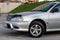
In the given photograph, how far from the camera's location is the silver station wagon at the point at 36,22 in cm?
1040

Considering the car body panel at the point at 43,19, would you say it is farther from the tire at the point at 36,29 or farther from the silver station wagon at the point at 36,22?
the tire at the point at 36,29

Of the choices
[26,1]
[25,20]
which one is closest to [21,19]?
[25,20]

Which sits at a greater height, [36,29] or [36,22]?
[36,22]

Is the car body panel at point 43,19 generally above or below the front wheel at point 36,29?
above

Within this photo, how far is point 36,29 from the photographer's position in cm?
1053

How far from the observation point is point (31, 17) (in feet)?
34.3

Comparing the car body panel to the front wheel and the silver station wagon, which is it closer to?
the silver station wagon

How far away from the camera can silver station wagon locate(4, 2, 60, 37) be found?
10.4m

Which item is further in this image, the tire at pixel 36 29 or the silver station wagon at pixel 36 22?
the tire at pixel 36 29

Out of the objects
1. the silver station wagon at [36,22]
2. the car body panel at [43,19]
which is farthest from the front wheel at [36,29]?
the car body panel at [43,19]

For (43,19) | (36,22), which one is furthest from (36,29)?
(43,19)

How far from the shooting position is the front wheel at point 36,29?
10500 mm

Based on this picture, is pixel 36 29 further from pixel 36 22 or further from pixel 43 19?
pixel 43 19

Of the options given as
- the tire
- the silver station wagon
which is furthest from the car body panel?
the tire
